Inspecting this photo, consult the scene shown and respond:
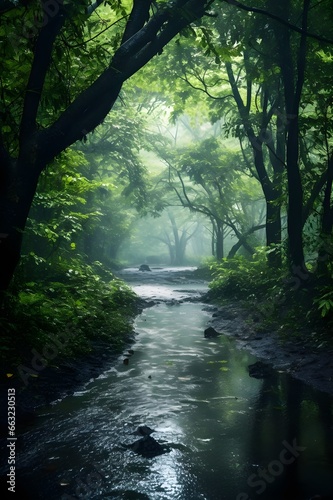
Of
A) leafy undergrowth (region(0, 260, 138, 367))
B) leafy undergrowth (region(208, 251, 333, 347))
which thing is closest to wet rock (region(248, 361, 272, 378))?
leafy undergrowth (region(208, 251, 333, 347))

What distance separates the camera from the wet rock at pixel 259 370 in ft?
23.0

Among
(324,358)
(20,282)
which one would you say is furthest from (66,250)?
(324,358)

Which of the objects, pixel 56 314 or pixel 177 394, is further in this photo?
pixel 56 314

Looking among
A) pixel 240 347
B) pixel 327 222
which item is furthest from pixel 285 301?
pixel 327 222

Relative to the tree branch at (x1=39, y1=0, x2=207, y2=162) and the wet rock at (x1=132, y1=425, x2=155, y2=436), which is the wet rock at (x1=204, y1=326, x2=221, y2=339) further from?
the tree branch at (x1=39, y1=0, x2=207, y2=162)

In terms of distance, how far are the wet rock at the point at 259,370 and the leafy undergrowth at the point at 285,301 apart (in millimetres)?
1317

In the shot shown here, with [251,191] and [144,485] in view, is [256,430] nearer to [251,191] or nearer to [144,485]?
[144,485]

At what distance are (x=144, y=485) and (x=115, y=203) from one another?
30.2 m

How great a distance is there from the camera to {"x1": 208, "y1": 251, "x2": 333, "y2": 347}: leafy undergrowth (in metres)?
8.41

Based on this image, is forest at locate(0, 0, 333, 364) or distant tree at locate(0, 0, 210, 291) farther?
forest at locate(0, 0, 333, 364)

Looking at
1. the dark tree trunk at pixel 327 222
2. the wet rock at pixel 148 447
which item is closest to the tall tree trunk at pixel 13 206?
the wet rock at pixel 148 447

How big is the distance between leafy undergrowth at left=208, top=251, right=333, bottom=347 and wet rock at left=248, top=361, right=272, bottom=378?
4.32 ft

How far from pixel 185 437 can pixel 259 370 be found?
280 centimetres

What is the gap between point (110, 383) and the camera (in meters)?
6.59
